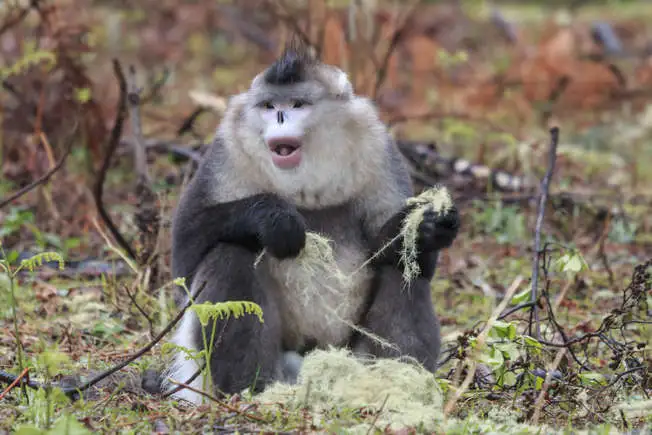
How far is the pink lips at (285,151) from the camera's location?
13.9 feet

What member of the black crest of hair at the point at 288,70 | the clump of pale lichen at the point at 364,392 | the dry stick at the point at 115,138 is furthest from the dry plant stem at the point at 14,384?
the dry stick at the point at 115,138

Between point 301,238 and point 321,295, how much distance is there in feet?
1.32

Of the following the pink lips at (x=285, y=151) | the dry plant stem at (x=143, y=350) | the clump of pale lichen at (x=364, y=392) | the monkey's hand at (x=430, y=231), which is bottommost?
the clump of pale lichen at (x=364, y=392)

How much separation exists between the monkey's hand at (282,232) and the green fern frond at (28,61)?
10.1 feet

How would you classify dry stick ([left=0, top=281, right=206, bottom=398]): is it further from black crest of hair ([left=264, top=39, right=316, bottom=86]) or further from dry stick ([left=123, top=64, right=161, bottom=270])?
dry stick ([left=123, top=64, right=161, bottom=270])

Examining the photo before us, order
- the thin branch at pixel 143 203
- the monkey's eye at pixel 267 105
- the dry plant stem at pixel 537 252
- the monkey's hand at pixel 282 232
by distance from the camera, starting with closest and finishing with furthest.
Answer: the monkey's hand at pixel 282 232 → the monkey's eye at pixel 267 105 → the dry plant stem at pixel 537 252 → the thin branch at pixel 143 203

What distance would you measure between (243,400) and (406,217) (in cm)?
108

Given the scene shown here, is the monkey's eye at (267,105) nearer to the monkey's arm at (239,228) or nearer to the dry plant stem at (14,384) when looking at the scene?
the monkey's arm at (239,228)

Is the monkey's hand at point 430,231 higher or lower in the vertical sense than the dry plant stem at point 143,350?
higher

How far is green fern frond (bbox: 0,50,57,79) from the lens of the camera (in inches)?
269

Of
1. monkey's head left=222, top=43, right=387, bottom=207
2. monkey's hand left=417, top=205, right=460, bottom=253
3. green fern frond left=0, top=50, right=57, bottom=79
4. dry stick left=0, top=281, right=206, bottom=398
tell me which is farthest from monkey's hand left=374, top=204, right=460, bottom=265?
green fern frond left=0, top=50, right=57, bottom=79

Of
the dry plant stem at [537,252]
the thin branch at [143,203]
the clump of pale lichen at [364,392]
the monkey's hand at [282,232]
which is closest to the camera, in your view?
the clump of pale lichen at [364,392]

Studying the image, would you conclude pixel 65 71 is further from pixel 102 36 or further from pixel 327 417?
pixel 102 36

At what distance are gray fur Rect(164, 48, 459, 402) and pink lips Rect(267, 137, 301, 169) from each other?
0.06 metres
